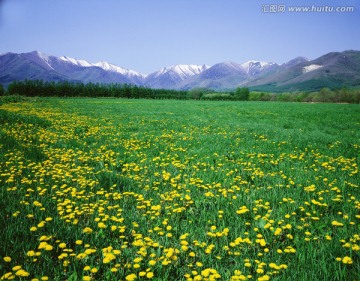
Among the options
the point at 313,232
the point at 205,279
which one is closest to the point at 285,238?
the point at 313,232

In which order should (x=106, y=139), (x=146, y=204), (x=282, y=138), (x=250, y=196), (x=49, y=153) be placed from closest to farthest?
(x=146, y=204)
(x=250, y=196)
(x=49, y=153)
(x=106, y=139)
(x=282, y=138)

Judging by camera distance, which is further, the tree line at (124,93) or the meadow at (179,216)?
the tree line at (124,93)

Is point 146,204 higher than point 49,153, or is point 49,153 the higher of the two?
point 49,153

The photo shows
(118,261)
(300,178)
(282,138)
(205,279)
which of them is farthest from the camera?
(282,138)

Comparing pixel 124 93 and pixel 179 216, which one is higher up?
pixel 124 93

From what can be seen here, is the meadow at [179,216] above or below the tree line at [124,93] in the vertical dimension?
below

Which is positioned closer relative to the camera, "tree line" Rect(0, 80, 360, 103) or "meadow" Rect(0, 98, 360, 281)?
"meadow" Rect(0, 98, 360, 281)

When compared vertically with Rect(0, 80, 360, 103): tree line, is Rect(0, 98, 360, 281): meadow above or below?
below

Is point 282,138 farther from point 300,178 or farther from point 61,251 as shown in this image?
point 61,251

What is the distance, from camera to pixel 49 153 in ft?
22.3

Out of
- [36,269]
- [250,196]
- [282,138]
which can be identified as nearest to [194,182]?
[250,196]

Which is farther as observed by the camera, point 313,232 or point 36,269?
point 313,232

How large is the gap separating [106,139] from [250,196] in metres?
6.31

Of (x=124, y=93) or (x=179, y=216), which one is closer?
(x=179, y=216)
